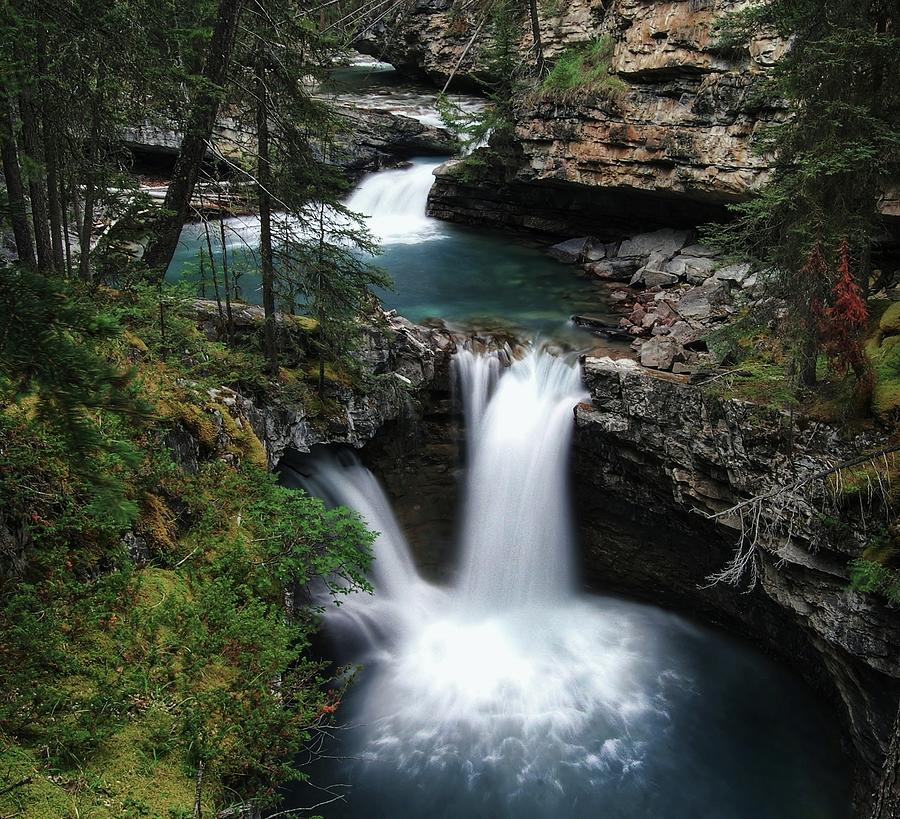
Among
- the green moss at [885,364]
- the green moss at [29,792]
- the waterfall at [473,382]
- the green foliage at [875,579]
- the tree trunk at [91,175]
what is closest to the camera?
the green moss at [29,792]

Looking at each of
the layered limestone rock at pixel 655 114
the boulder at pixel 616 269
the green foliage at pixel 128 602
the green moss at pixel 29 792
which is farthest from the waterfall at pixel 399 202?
the green moss at pixel 29 792

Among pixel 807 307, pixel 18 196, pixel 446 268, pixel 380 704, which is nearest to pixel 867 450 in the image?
pixel 807 307

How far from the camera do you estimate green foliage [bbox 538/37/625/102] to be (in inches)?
687

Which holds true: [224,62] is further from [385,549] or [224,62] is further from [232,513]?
[385,549]

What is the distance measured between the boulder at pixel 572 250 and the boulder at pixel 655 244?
1062 millimetres

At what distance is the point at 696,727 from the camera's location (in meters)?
9.87

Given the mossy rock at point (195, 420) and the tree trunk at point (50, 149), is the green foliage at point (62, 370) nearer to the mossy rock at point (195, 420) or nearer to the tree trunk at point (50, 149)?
the mossy rock at point (195, 420)

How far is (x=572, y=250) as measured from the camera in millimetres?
20641

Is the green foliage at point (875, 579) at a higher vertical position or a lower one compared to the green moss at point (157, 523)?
lower

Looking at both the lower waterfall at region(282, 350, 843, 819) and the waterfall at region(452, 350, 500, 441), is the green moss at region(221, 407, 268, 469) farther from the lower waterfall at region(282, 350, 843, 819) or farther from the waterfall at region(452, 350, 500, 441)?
the waterfall at region(452, 350, 500, 441)

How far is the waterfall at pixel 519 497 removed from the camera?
1238cm

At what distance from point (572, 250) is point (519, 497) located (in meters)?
10.4

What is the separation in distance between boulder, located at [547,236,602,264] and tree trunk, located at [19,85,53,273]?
14.6 meters

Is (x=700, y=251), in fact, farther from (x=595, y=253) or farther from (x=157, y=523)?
(x=157, y=523)
